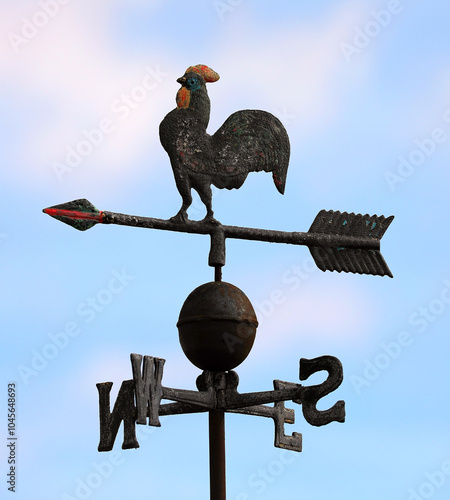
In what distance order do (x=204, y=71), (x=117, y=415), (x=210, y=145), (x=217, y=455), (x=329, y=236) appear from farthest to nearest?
(x=329, y=236)
(x=204, y=71)
(x=210, y=145)
(x=217, y=455)
(x=117, y=415)

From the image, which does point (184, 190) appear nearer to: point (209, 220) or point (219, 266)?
point (209, 220)

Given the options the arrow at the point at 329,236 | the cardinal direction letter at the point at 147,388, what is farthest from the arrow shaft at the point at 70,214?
the cardinal direction letter at the point at 147,388

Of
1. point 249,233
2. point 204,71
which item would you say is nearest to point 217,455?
point 249,233

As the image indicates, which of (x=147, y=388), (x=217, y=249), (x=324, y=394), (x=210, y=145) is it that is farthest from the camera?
(x=210, y=145)

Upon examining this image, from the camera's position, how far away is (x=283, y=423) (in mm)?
5238

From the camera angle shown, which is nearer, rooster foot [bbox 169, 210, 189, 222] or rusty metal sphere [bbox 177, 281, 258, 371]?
rusty metal sphere [bbox 177, 281, 258, 371]

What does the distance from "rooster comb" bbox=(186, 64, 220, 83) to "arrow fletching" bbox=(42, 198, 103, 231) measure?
852mm

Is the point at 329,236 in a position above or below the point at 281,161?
below

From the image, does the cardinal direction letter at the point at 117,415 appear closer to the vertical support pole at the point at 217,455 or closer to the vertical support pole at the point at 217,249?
the vertical support pole at the point at 217,455

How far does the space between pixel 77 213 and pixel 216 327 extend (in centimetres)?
76

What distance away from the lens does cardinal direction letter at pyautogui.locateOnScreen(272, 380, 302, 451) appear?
5.21 m

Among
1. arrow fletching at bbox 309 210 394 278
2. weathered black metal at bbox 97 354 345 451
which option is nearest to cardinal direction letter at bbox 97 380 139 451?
weathered black metal at bbox 97 354 345 451

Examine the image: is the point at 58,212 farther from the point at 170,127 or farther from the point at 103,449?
the point at 103,449

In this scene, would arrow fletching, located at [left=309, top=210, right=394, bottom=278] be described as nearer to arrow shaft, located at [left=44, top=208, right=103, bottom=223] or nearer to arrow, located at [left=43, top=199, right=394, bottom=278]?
arrow, located at [left=43, top=199, right=394, bottom=278]
